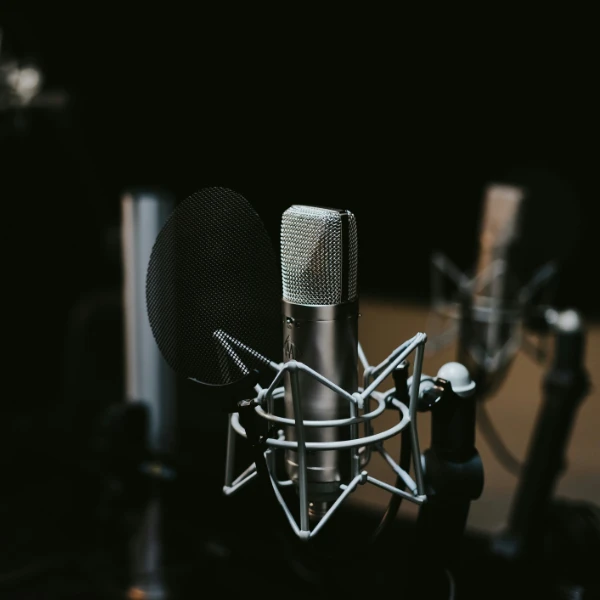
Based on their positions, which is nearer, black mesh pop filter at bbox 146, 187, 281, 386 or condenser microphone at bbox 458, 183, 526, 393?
black mesh pop filter at bbox 146, 187, 281, 386

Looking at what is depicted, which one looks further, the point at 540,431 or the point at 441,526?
the point at 540,431

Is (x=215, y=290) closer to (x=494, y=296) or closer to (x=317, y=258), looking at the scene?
(x=317, y=258)

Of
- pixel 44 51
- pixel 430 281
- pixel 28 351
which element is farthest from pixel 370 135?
pixel 28 351

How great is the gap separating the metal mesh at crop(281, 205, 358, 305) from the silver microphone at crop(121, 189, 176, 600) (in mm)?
790

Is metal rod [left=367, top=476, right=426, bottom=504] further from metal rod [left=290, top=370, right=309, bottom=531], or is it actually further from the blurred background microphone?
the blurred background microphone

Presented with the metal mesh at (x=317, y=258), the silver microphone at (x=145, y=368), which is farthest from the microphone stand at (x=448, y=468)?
the silver microphone at (x=145, y=368)

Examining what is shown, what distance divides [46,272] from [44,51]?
730 millimetres

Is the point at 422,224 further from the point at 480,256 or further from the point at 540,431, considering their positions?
the point at 540,431

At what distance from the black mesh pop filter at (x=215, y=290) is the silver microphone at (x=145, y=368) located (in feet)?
2.50

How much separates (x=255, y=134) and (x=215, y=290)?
235 cm

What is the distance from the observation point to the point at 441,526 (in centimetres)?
76

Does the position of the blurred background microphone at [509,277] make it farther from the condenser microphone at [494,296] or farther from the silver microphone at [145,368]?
the silver microphone at [145,368]

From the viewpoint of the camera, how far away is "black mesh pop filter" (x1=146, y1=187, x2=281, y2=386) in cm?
70

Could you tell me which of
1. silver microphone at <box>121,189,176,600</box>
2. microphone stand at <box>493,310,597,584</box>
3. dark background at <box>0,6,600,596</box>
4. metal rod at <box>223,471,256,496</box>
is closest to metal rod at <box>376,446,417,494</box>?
metal rod at <box>223,471,256,496</box>
